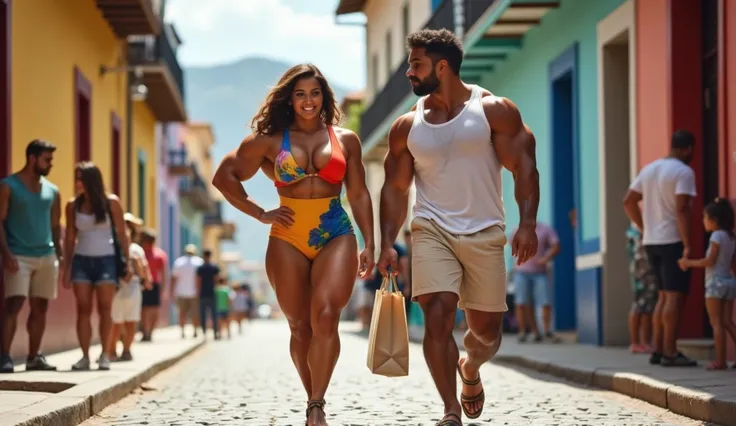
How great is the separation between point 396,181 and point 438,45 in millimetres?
715

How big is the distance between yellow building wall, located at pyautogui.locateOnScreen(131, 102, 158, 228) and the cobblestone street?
44.7ft

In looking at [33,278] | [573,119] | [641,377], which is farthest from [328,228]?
[573,119]

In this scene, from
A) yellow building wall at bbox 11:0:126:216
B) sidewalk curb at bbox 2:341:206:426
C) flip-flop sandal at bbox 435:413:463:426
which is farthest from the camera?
yellow building wall at bbox 11:0:126:216

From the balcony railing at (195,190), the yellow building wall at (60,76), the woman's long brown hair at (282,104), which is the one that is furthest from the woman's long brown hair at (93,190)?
the balcony railing at (195,190)

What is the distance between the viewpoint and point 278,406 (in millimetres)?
9172

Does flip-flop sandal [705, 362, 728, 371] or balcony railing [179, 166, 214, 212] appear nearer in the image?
flip-flop sandal [705, 362, 728, 371]

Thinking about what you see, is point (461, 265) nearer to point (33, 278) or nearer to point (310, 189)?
point (310, 189)

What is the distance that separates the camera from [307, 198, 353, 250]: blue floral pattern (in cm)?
707

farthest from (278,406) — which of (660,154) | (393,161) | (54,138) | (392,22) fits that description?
(392,22)

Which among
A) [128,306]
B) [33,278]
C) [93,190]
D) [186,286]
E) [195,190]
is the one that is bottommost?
[128,306]

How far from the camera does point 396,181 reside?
22.7 feet

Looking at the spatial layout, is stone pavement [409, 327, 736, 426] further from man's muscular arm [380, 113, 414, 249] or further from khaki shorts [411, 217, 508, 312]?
man's muscular arm [380, 113, 414, 249]

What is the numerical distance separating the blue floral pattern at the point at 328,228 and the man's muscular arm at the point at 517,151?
87cm

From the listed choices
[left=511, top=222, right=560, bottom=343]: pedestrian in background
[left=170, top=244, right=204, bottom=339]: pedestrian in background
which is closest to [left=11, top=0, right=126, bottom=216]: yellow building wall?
[left=170, top=244, right=204, bottom=339]: pedestrian in background
